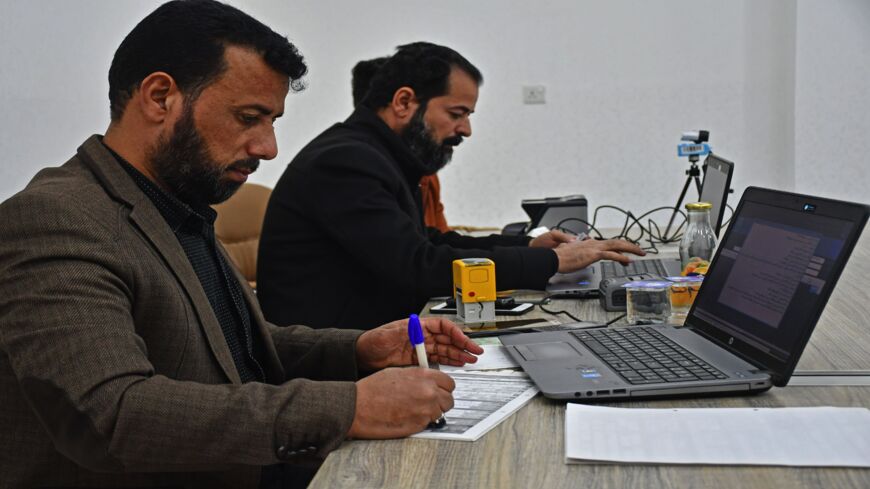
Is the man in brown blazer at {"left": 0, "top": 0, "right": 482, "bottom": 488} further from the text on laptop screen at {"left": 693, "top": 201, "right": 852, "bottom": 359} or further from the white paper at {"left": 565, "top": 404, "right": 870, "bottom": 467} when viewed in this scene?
the text on laptop screen at {"left": 693, "top": 201, "right": 852, "bottom": 359}

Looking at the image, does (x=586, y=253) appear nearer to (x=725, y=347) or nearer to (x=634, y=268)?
(x=634, y=268)

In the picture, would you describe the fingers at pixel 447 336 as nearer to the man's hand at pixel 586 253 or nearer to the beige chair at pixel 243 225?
the man's hand at pixel 586 253

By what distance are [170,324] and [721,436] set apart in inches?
26.7

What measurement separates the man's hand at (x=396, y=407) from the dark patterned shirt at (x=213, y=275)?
1.35 feet

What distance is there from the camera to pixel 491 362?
1.35m

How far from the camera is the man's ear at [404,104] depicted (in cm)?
257

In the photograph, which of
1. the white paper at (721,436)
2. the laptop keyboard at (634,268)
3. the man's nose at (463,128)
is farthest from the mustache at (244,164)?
the man's nose at (463,128)

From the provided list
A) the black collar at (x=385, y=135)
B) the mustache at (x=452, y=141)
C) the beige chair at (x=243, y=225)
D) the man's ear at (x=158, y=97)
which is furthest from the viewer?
the beige chair at (x=243, y=225)

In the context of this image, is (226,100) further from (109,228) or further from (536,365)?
(536,365)

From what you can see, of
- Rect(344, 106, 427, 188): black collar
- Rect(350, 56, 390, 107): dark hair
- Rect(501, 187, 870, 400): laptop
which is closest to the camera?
Rect(501, 187, 870, 400): laptop

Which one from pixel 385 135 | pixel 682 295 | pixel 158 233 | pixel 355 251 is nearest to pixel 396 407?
pixel 158 233

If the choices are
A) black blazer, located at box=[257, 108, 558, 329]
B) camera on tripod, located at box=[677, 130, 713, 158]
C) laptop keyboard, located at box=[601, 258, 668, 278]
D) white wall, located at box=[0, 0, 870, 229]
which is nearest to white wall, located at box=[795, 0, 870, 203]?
white wall, located at box=[0, 0, 870, 229]

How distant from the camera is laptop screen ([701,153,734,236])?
239 cm

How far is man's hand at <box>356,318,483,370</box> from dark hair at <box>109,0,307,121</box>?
1.52 feet
